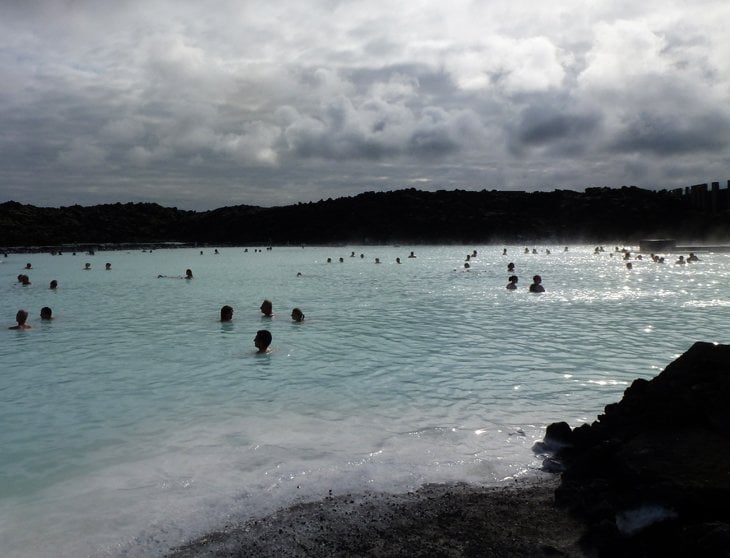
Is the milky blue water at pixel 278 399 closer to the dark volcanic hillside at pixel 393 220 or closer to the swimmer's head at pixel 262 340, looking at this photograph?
the swimmer's head at pixel 262 340

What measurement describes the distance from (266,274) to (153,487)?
30.7 metres

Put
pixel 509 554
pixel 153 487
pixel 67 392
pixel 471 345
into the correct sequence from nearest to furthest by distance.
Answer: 1. pixel 509 554
2. pixel 153 487
3. pixel 67 392
4. pixel 471 345

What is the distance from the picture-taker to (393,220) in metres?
110

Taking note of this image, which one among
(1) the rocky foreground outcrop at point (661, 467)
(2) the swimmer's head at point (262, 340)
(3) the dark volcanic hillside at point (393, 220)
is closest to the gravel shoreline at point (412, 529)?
(1) the rocky foreground outcrop at point (661, 467)

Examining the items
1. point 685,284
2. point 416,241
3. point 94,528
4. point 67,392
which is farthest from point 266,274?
point 416,241

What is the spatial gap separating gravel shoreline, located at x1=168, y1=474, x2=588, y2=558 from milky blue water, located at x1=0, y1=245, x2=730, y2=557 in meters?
0.33

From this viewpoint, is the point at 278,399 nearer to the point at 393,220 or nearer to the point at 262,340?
the point at 262,340

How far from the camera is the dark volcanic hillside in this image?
8931cm

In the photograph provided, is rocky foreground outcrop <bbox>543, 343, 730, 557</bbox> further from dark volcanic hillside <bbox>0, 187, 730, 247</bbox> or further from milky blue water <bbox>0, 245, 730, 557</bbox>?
dark volcanic hillside <bbox>0, 187, 730, 247</bbox>

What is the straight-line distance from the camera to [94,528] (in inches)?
188

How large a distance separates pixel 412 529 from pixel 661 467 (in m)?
1.91

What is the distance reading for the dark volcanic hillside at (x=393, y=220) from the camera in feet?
293

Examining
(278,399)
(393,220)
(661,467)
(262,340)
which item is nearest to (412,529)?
(661,467)

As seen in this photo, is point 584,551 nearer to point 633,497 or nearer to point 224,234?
point 633,497
